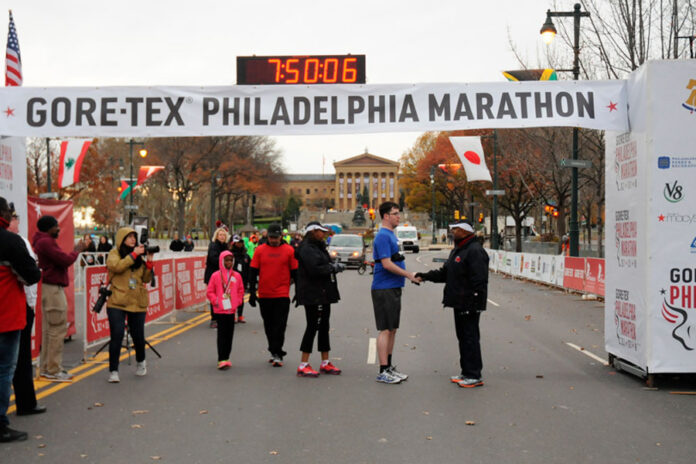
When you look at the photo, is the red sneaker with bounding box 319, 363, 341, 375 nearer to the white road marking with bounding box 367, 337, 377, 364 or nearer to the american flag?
the white road marking with bounding box 367, 337, 377, 364

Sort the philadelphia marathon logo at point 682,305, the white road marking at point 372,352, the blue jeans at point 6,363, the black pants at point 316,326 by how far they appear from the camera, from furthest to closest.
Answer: the white road marking at point 372,352
the black pants at point 316,326
the philadelphia marathon logo at point 682,305
the blue jeans at point 6,363

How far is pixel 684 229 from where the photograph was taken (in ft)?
24.9

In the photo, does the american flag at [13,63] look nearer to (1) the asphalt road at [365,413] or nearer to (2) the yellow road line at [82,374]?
(2) the yellow road line at [82,374]

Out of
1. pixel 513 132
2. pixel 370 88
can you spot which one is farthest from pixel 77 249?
pixel 513 132

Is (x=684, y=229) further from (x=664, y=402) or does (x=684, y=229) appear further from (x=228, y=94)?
(x=228, y=94)

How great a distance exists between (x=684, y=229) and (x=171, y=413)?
561 cm

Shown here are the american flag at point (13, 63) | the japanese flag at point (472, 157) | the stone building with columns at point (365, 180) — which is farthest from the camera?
the stone building with columns at point (365, 180)

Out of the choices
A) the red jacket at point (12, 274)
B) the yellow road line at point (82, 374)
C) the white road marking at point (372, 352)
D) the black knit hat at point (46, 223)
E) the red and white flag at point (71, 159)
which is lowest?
the white road marking at point (372, 352)

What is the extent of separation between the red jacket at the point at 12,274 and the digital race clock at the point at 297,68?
501cm

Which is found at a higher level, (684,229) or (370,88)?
(370,88)

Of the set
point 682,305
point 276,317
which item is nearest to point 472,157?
point 276,317

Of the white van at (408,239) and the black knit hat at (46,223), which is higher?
the black knit hat at (46,223)

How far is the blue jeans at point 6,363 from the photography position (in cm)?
579

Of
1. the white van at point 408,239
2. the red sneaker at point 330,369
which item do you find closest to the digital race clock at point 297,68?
the red sneaker at point 330,369
